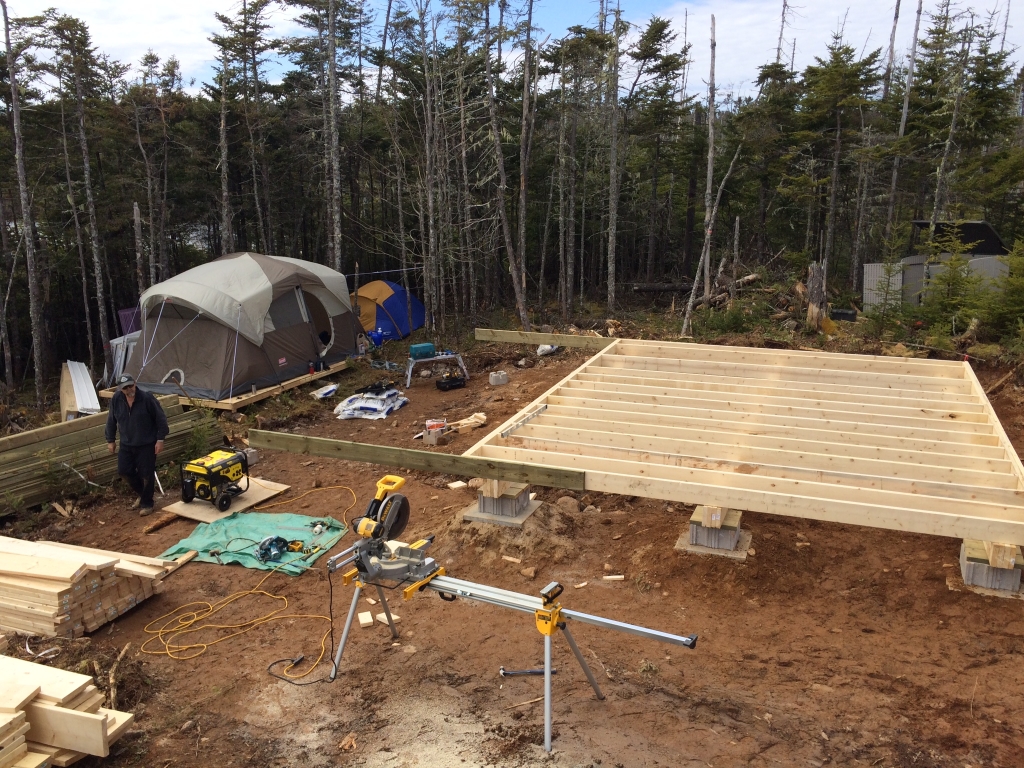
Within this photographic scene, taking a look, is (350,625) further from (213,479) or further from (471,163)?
(471,163)

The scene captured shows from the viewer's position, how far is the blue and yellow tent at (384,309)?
55.1ft

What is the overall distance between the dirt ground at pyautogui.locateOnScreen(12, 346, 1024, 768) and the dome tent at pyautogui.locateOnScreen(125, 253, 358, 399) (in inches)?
211

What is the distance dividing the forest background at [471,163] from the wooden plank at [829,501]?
27.4 feet

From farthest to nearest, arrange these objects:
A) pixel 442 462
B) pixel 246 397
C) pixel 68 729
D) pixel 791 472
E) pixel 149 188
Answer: pixel 149 188 → pixel 246 397 → pixel 442 462 → pixel 791 472 → pixel 68 729

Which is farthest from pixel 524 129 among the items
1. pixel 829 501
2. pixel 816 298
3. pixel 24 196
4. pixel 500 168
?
pixel 829 501

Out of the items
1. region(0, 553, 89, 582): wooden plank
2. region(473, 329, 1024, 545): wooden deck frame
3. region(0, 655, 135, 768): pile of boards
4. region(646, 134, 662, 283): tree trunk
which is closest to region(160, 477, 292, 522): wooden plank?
region(0, 553, 89, 582): wooden plank

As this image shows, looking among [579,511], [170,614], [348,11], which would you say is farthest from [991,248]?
[348,11]

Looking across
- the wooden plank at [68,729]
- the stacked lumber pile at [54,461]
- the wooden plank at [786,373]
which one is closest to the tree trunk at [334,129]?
the stacked lumber pile at [54,461]

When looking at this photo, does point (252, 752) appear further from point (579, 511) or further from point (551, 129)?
point (551, 129)

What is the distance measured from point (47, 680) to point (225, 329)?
8.44 meters

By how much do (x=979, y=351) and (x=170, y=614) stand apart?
454 inches

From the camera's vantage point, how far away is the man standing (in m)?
6.77

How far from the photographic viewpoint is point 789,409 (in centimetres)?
675

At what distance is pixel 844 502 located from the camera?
4594 mm
